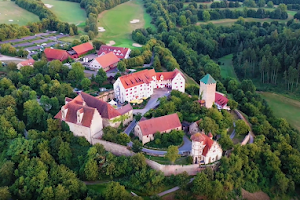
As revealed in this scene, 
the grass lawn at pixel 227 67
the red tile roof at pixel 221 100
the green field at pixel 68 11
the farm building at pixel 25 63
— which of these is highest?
the farm building at pixel 25 63

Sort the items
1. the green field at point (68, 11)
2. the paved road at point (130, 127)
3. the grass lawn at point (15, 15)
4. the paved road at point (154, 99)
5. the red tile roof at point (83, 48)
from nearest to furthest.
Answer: the paved road at point (130, 127) → the paved road at point (154, 99) → the red tile roof at point (83, 48) → the grass lawn at point (15, 15) → the green field at point (68, 11)

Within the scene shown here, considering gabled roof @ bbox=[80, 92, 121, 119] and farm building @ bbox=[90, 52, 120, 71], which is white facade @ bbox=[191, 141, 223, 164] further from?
farm building @ bbox=[90, 52, 120, 71]

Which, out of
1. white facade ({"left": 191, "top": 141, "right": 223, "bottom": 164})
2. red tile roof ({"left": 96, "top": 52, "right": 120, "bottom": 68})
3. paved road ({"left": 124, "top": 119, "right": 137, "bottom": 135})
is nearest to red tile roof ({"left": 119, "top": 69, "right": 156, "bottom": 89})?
paved road ({"left": 124, "top": 119, "right": 137, "bottom": 135})

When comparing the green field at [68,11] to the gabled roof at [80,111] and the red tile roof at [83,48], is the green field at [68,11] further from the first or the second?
the gabled roof at [80,111]

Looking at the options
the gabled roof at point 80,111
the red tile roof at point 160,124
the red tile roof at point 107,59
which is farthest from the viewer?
the red tile roof at point 107,59

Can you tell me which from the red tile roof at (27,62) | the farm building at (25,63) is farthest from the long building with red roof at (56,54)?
the farm building at (25,63)

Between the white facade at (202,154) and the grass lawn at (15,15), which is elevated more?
the grass lawn at (15,15)
